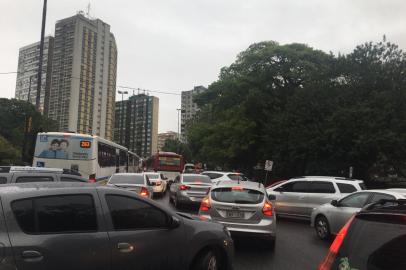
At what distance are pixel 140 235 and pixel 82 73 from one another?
136 ft

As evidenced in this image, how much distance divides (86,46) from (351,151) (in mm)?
28727

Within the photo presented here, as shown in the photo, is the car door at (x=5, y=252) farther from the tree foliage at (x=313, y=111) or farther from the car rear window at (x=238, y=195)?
the tree foliage at (x=313, y=111)

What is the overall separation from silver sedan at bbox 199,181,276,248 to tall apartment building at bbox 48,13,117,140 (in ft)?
107

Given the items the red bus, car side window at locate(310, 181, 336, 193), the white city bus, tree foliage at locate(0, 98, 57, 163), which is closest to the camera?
car side window at locate(310, 181, 336, 193)

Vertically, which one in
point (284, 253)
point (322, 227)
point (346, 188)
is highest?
point (346, 188)

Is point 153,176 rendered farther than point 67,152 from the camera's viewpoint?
Yes

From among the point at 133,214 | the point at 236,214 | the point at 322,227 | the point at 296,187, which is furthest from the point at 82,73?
the point at 133,214

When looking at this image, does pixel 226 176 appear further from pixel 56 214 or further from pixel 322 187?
pixel 56 214

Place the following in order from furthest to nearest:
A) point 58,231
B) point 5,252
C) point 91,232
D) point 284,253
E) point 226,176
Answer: point 226,176, point 284,253, point 91,232, point 58,231, point 5,252

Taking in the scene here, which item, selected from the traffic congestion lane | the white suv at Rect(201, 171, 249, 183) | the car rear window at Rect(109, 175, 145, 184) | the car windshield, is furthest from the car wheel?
the car windshield

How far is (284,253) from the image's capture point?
364 inches

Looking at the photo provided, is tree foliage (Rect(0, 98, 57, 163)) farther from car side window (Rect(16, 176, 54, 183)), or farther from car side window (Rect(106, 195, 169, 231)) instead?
car side window (Rect(106, 195, 169, 231))

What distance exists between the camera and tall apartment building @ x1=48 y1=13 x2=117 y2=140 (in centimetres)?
4122

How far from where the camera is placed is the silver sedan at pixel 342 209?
34.4 ft
